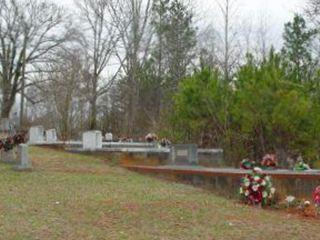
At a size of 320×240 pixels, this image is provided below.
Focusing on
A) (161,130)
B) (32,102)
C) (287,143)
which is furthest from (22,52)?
(287,143)

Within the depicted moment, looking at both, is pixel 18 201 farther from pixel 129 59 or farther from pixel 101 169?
pixel 129 59

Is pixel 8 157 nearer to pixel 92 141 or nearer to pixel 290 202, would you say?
pixel 92 141

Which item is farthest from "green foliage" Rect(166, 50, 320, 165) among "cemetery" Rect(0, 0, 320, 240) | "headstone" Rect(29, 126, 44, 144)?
"headstone" Rect(29, 126, 44, 144)

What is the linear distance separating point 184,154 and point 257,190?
213 inches

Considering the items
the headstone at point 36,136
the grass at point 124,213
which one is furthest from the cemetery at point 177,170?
the headstone at point 36,136

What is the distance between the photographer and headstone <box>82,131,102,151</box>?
2100 centimetres

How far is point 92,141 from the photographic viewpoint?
2105 centimetres

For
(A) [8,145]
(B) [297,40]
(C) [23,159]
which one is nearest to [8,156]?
(A) [8,145]

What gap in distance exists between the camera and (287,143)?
17.3 m

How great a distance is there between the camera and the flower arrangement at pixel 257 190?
11961mm

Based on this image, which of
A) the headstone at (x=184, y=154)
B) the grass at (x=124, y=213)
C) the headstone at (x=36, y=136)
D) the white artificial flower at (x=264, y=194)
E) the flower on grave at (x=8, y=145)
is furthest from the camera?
the headstone at (x=36, y=136)

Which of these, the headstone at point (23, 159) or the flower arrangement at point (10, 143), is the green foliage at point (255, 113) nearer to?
the flower arrangement at point (10, 143)

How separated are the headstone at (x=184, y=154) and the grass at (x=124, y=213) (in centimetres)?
225

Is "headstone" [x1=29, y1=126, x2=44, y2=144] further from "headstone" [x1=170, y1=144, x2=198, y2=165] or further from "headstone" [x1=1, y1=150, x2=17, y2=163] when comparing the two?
"headstone" [x1=170, y1=144, x2=198, y2=165]
